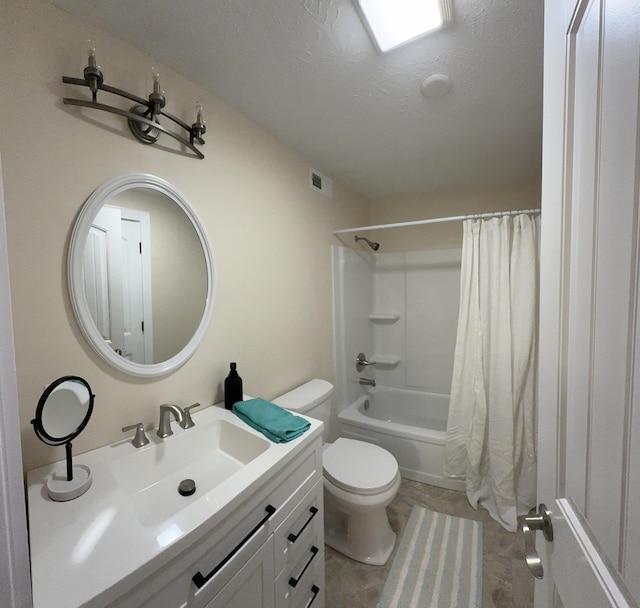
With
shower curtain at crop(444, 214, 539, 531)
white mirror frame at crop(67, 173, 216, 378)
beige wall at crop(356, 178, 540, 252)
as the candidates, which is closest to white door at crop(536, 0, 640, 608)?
white mirror frame at crop(67, 173, 216, 378)

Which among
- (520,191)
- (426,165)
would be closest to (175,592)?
(426,165)

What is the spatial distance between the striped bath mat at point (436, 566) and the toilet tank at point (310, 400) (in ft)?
2.50

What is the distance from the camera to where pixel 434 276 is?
2.80 m

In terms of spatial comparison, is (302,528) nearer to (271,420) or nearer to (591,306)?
(271,420)

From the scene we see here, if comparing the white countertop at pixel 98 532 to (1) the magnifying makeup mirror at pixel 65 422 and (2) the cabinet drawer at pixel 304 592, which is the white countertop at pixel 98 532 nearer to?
(1) the magnifying makeup mirror at pixel 65 422

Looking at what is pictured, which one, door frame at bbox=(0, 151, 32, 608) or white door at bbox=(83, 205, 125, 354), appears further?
white door at bbox=(83, 205, 125, 354)

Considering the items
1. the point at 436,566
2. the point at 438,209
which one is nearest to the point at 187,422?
the point at 436,566

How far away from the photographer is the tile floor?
4.43ft

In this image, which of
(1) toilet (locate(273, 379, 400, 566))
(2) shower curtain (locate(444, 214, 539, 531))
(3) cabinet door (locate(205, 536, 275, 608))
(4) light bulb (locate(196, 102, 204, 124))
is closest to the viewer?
(3) cabinet door (locate(205, 536, 275, 608))

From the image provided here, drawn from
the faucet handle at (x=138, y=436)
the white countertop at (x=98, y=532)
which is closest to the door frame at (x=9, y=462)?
the white countertop at (x=98, y=532)

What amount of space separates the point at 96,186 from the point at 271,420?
1.05m

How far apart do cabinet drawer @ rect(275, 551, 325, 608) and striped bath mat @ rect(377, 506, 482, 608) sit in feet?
1.15

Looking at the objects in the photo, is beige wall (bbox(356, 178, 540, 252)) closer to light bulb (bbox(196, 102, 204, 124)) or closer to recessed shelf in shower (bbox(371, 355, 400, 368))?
recessed shelf in shower (bbox(371, 355, 400, 368))

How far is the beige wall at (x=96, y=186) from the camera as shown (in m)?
0.83
